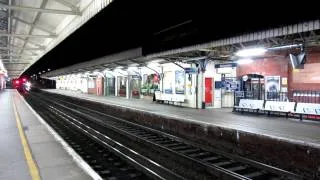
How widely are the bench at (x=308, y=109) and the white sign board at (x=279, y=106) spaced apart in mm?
356

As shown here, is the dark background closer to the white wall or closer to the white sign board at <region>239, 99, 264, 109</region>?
the white sign board at <region>239, 99, 264, 109</region>

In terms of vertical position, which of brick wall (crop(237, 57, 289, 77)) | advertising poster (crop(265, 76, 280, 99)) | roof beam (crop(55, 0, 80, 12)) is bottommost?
advertising poster (crop(265, 76, 280, 99))

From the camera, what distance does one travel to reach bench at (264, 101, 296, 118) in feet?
46.5

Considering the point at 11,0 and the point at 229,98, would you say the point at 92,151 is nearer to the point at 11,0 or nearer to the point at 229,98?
the point at 11,0

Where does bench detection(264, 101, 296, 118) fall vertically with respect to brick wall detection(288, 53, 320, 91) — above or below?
below

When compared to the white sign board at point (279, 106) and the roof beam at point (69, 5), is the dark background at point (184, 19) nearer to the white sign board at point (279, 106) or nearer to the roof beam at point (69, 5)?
the roof beam at point (69, 5)

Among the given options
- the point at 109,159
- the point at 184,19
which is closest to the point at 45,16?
the point at 184,19

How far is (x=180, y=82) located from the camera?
22.2m

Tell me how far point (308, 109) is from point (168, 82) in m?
11.9

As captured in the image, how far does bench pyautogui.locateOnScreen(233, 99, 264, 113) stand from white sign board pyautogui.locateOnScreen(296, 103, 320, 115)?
2325 millimetres

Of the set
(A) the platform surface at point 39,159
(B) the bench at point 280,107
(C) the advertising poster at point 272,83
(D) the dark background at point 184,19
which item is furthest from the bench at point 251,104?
(A) the platform surface at point 39,159

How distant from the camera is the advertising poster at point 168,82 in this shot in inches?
915

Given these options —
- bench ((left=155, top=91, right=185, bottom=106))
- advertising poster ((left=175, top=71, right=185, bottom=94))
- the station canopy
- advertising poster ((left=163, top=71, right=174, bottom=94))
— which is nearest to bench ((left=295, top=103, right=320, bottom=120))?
bench ((left=155, top=91, right=185, bottom=106))

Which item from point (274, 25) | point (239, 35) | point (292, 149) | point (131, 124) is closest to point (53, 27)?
point (131, 124)
